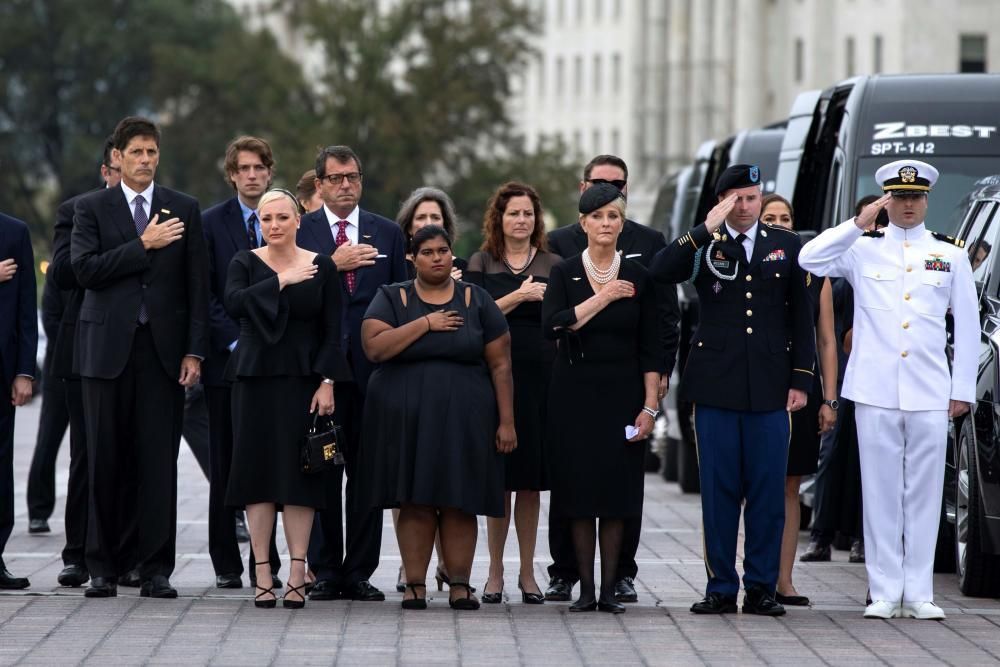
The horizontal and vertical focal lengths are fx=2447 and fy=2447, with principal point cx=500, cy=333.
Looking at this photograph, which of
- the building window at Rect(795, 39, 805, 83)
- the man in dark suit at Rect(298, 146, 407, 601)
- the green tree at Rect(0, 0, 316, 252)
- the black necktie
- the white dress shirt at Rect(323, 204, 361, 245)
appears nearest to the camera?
the man in dark suit at Rect(298, 146, 407, 601)

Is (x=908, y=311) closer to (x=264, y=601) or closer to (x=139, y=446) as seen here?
(x=264, y=601)

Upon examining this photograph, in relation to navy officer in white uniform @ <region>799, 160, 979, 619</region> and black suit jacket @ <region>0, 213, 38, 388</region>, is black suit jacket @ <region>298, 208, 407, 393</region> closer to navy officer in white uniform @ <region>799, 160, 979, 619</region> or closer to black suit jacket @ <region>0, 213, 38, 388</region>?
black suit jacket @ <region>0, 213, 38, 388</region>

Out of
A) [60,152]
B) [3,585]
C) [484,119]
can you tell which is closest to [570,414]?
[3,585]

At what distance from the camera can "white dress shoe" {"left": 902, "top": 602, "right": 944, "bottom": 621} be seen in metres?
11.3

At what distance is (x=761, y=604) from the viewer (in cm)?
1138

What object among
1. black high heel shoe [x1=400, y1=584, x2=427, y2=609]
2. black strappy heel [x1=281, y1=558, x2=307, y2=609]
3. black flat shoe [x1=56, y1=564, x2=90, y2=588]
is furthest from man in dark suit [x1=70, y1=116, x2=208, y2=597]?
black high heel shoe [x1=400, y1=584, x2=427, y2=609]

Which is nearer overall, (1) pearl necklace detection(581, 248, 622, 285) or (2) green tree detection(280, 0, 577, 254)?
(1) pearl necklace detection(581, 248, 622, 285)

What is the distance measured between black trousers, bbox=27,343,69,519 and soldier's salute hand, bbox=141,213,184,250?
427cm

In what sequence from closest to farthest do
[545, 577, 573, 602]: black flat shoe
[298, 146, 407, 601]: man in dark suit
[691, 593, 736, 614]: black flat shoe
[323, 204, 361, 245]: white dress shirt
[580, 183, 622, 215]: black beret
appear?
[691, 593, 736, 614]: black flat shoe
[580, 183, 622, 215]: black beret
[298, 146, 407, 601]: man in dark suit
[545, 577, 573, 602]: black flat shoe
[323, 204, 361, 245]: white dress shirt

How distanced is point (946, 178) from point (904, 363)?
5.67 m

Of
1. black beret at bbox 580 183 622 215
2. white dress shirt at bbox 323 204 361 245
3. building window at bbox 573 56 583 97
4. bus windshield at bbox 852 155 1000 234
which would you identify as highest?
building window at bbox 573 56 583 97

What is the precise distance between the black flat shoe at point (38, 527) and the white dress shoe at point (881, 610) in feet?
22.3

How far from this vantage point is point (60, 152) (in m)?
81.0

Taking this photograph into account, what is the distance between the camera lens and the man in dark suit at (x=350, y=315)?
11938 millimetres
